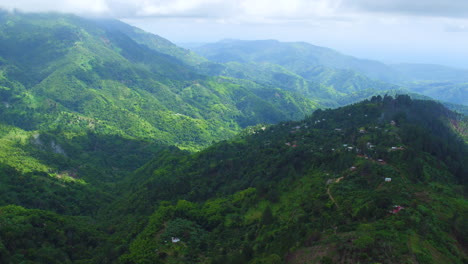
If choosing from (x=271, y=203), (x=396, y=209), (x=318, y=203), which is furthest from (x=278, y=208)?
(x=396, y=209)

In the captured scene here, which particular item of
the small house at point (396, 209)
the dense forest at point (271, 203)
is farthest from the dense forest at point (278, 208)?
the dense forest at point (271, 203)

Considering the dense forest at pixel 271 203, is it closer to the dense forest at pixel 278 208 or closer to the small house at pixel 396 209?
the small house at pixel 396 209

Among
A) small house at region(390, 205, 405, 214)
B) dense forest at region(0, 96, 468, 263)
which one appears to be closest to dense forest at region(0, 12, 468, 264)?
small house at region(390, 205, 405, 214)

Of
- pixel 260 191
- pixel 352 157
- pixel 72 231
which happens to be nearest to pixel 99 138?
pixel 72 231

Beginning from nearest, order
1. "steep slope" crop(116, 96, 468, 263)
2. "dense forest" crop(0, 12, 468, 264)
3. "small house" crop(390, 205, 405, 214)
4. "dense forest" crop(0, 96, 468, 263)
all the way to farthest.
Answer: "steep slope" crop(116, 96, 468, 263)
"dense forest" crop(0, 96, 468, 263)
"dense forest" crop(0, 12, 468, 264)
"small house" crop(390, 205, 405, 214)

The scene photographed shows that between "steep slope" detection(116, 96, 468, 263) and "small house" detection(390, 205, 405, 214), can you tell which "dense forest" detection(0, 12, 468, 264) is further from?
"steep slope" detection(116, 96, 468, 263)

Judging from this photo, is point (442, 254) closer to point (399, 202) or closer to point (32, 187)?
point (399, 202)

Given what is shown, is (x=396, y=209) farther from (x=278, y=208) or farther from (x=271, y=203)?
(x=271, y=203)

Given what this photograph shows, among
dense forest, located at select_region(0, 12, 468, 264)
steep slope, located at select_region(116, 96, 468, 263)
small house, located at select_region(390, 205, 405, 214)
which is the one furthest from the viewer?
small house, located at select_region(390, 205, 405, 214)

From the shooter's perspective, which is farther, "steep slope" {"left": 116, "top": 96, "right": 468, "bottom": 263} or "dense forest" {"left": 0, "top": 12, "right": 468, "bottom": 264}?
"dense forest" {"left": 0, "top": 12, "right": 468, "bottom": 264}
